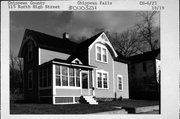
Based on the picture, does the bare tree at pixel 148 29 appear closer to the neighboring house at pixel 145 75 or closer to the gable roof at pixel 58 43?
the neighboring house at pixel 145 75

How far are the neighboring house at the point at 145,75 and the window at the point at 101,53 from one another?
0.66 m

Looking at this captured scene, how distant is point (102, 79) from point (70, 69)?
87 cm

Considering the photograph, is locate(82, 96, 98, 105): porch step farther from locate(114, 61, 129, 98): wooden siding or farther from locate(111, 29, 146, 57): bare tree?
locate(111, 29, 146, 57): bare tree

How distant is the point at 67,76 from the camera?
6801 mm

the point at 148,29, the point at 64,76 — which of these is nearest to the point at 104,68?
the point at 64,76

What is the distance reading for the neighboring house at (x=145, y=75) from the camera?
21.6ft

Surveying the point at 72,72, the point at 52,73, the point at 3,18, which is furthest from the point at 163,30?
the point at 3,18

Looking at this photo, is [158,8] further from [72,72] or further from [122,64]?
[72,72]

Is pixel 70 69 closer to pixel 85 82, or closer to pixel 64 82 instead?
pixel 64 82

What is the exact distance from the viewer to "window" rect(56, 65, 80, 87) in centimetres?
671

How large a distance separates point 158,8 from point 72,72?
8.69 feet

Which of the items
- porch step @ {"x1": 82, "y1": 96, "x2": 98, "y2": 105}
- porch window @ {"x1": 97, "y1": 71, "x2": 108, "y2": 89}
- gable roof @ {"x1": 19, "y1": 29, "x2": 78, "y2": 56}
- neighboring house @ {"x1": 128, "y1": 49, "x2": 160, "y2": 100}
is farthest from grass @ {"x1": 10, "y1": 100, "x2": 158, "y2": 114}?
gable roof @ {"x1": 19, "y1": 29, "x2": 78, "y2": 56}

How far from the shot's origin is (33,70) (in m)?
6.77

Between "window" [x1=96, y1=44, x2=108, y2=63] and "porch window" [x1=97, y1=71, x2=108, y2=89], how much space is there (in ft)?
1.10
